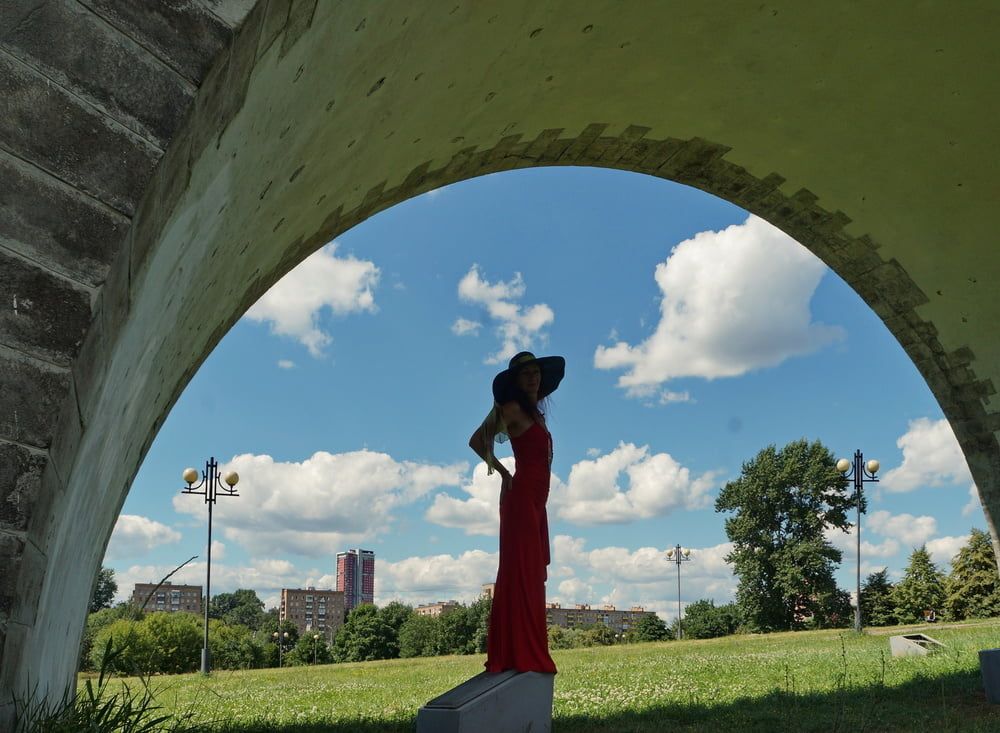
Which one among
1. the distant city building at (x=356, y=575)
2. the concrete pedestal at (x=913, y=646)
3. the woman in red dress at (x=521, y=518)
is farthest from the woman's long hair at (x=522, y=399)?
the distant city building at (x=356, y=575)

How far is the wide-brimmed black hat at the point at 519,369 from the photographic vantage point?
18.0 ft

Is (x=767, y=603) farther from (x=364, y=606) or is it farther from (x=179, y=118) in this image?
(x=179, y=118)

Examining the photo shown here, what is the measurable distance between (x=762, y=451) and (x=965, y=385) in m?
42.3

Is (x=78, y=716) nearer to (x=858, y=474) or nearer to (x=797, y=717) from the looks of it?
(x=797, y=717)

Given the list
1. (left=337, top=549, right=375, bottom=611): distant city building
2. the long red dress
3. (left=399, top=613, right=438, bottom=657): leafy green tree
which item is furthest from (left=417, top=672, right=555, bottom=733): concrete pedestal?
(left=337, top=549, right=375, bottom=611): distant city building

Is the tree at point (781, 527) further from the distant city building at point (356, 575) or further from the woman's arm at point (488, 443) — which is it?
the distant city building at point (356, 575)

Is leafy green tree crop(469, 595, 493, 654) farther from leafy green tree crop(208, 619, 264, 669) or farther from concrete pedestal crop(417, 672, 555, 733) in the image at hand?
concrete pedestal crop(417, 672, 555, 733)

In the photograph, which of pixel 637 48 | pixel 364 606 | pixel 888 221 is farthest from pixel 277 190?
pixel 364 606

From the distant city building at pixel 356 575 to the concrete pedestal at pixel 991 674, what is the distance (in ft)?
544

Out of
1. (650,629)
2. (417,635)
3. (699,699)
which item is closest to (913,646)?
(699,699)

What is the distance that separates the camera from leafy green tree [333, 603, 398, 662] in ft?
225

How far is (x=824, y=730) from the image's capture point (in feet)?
18.5

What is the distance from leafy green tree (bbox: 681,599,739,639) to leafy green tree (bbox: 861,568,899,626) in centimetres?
764

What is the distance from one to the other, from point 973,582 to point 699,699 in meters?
43.3
